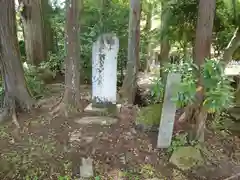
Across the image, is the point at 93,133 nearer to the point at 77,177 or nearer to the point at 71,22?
the point at 77,177

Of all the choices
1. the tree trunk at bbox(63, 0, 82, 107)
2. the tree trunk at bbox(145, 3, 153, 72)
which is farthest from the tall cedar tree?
the tree trunk at bbox(145, 3, 153, 72)

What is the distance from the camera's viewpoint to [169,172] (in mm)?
4359

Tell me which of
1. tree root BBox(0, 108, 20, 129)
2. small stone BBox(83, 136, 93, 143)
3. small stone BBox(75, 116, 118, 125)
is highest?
tree root BBox(0, 108, 20, 129)

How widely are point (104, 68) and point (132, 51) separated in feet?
3.58

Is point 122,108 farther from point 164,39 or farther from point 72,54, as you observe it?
point 164,39

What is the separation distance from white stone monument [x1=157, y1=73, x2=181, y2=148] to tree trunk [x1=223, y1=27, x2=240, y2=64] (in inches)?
64.2

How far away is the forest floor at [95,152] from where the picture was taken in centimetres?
411

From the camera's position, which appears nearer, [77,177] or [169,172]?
[77,177]

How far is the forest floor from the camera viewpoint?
4.11 meters

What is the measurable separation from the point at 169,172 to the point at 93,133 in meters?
1.38

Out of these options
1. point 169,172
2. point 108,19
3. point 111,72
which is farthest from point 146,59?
point 169,172

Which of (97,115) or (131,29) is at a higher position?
(131,29)

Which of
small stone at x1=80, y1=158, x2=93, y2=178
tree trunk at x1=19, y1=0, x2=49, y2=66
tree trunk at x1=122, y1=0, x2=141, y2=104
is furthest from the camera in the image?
tree trunk at x1=19, y1=0, x2=49, y2=66

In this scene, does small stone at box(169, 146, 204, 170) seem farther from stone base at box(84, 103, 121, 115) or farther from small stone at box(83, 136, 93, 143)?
stone base at box(84, 103, 121, 115)
